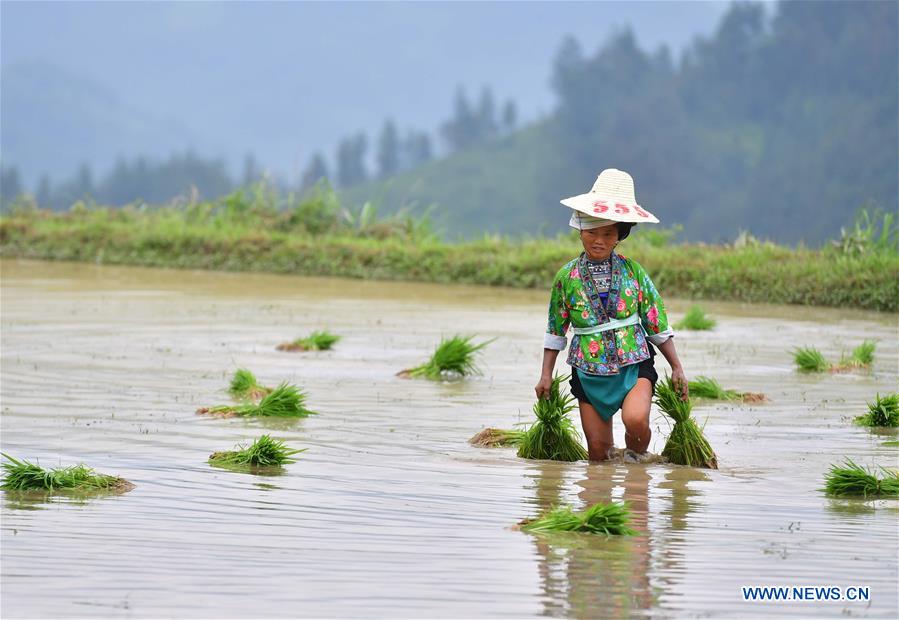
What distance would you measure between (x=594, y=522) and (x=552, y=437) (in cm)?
187

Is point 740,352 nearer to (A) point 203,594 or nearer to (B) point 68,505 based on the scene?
(B) point 68,505

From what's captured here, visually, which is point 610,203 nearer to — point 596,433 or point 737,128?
point 596,433

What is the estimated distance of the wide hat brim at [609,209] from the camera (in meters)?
6.71

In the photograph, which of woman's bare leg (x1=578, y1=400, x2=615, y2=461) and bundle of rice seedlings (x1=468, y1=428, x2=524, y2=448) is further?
bundle of rice seedlings (x1=468, y1=428, x2=524, y2=448)

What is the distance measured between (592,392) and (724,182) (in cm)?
9779

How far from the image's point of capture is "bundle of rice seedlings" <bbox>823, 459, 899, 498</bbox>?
6004 mm

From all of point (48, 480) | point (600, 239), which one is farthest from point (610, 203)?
point (48, 480)

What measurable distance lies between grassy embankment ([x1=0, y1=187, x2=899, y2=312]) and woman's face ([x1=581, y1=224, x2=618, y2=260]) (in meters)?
9.41

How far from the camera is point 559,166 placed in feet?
368

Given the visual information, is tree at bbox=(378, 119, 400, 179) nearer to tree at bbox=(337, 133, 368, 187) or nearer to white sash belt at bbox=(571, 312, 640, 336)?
tree at bbox=(337, 133, 368, 187)

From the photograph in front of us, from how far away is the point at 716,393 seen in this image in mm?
9078

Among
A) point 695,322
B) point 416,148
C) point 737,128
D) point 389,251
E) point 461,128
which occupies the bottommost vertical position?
point 695,322

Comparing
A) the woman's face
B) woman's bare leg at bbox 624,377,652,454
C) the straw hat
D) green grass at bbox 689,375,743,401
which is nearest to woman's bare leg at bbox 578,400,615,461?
woman's bare leg at bbox 624,377,652,454

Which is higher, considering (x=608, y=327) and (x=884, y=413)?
(x=608, y=327)
